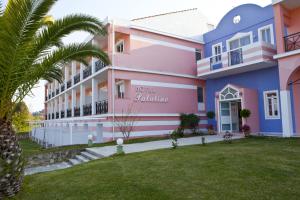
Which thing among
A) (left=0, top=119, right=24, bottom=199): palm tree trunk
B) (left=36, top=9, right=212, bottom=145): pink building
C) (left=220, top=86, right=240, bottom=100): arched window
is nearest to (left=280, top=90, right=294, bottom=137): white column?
(left=220, top=86, right=240, bottom=100): arched window

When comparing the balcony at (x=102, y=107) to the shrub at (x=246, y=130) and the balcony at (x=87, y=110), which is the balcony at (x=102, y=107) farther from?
the shrub at (x=246, y=130)

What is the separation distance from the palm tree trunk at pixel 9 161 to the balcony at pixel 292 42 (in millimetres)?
14306

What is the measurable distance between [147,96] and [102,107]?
11.4ft

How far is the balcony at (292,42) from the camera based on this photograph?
1407 cm

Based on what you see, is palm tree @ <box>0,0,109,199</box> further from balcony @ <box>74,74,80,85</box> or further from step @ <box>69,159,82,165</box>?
balcony @ <box>74,74,80,85</box>

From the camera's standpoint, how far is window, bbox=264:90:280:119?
15520mm

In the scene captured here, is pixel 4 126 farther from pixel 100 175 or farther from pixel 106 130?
pixel 106 130

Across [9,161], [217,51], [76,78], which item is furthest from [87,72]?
[9,161]

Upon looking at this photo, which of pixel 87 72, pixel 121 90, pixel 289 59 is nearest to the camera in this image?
pixel 289 59

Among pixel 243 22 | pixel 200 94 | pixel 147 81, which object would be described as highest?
pixel 243 22

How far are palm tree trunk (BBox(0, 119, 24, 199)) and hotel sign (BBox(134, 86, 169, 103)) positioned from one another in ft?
37.9

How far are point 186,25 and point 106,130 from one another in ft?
38.9

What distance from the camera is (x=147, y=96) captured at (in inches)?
718

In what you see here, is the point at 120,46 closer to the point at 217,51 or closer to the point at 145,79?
the point at 145,79
